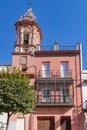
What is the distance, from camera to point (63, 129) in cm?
3884

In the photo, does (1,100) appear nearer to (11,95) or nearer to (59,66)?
(11,95)

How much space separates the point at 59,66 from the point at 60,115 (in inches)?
261

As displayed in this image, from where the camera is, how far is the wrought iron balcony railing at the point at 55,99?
39250 mm

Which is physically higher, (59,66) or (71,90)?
(59,66)

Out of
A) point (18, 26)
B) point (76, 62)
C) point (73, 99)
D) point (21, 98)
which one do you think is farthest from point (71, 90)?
point (18, 26)

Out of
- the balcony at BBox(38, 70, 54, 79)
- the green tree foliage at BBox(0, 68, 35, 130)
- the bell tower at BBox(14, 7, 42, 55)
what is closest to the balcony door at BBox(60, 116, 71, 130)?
the balcony at BBox(38, 70, 54, 79)

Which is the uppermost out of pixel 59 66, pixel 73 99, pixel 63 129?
pixel 59 66

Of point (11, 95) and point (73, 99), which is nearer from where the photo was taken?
point (11, 95)

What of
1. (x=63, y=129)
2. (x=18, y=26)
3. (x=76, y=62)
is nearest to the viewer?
(x=63, y=129)

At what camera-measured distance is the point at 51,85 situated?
40.7 metres

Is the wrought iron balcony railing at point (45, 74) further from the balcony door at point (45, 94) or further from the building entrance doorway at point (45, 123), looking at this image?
the building entrance doorway at point (45, 123)

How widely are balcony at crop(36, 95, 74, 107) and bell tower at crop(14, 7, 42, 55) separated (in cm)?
735

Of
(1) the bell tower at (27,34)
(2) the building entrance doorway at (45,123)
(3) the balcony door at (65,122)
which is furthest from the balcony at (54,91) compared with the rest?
(1) the bell tower at (27,34)

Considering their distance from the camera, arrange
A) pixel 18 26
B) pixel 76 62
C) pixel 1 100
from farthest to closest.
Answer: pixel 18 26, pixel 76 62, pixel 1 100
